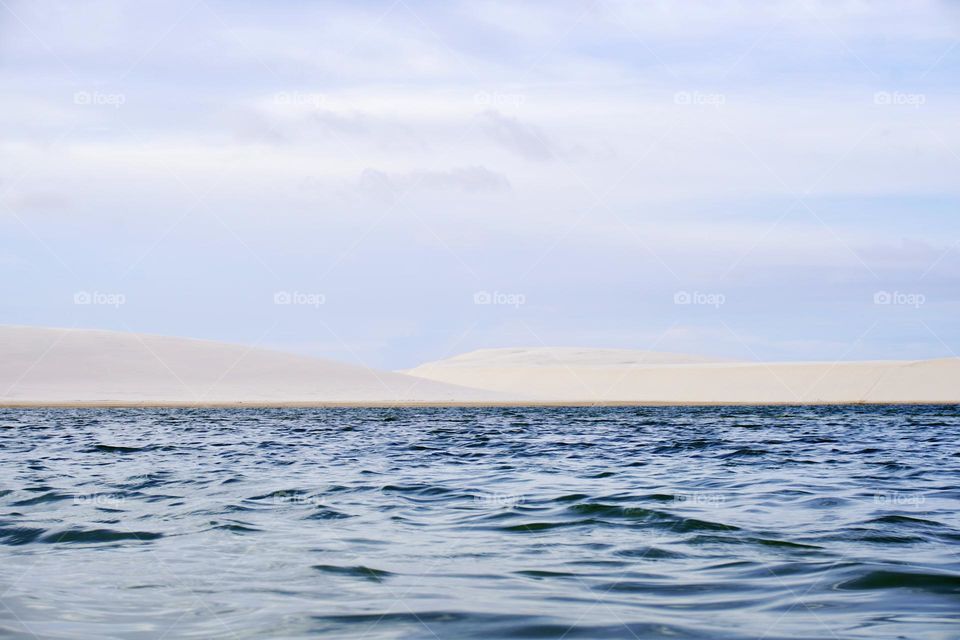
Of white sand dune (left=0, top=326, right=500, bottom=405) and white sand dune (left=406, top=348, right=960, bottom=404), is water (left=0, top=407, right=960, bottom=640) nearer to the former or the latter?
white sand dune (left=0, top=326, right=500, bottom=405)

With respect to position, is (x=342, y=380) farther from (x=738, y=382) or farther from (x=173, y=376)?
(x=738, y=382)

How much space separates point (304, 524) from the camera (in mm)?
9555

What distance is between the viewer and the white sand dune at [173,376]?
71.4 metres

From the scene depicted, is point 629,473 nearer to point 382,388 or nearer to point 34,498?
point 34,498

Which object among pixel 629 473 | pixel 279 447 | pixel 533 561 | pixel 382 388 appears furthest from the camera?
pixel 382 388

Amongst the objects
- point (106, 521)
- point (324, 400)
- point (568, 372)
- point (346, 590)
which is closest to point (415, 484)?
point (106, 521)

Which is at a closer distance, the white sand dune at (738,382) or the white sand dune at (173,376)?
the white sand dune at (173,376)

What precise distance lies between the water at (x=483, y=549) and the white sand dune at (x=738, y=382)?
71.8 metres

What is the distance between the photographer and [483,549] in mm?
8320

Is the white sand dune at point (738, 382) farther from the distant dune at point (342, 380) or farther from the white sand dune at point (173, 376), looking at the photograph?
the white sand dune at point (173, 376)

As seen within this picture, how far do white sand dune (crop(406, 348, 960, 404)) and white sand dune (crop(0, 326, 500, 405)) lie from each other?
14.6 metres

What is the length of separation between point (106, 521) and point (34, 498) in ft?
7.78

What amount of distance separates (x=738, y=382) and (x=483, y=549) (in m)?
94.7

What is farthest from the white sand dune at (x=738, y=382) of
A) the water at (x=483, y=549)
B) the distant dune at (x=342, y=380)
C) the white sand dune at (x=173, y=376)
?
the water at (x=483, y=549)
